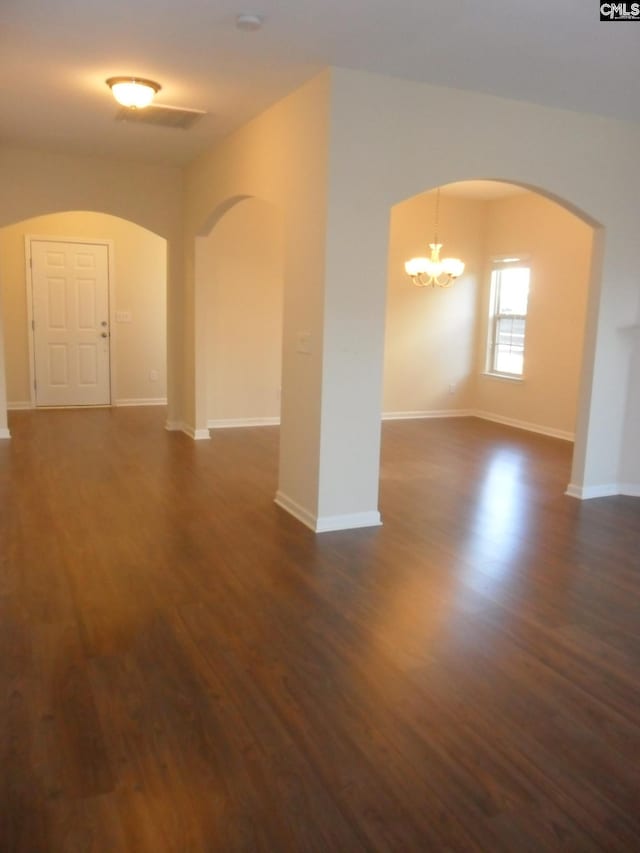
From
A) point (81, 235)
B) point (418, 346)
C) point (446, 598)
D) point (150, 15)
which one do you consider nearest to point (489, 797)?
point (446, 598)

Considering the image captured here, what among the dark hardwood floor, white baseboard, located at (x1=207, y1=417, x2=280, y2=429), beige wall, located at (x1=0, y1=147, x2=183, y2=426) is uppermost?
beige wall, located at (x1=0, y1=147, x2=183, y2=426)

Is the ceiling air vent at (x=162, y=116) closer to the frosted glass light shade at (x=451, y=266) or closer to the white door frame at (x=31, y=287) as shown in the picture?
the frosted glass light shade at (x=451, y=266)

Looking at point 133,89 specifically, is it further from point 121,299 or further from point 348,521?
point 121,299

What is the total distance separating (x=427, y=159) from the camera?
4477mm

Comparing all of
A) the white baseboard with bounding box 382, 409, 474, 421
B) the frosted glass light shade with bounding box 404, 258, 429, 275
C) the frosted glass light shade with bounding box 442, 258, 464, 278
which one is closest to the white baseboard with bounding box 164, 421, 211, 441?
the white baseboard with bounding box 382, 409, 474, 421

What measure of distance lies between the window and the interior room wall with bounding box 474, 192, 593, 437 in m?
0.15

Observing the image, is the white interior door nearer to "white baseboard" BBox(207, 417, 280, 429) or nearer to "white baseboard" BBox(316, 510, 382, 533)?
"white baseboard" BBox(207, 417, 280, 429)

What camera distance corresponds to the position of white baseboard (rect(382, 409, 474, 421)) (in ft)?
29.9

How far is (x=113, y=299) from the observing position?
909 cm

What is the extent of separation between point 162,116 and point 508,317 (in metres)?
5.26

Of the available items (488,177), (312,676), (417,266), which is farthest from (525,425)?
(312,676)

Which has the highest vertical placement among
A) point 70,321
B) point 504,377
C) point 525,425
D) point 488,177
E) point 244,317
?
point 488,177

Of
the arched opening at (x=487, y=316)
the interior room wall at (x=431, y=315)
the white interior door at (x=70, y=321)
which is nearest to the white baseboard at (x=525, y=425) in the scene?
the arched opening at (x=487, y=316)

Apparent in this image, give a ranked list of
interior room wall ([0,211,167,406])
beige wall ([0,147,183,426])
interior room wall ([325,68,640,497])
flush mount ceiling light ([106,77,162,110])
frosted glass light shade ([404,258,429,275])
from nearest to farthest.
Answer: interior room wall ([325,68,640,497])
flush mount ceiling light ([106,77,162,110])
beige wall ([0,147,183,426])
frosted glass light shade ([404,258,429,275])
interior room wall ([0,211,167,406])
